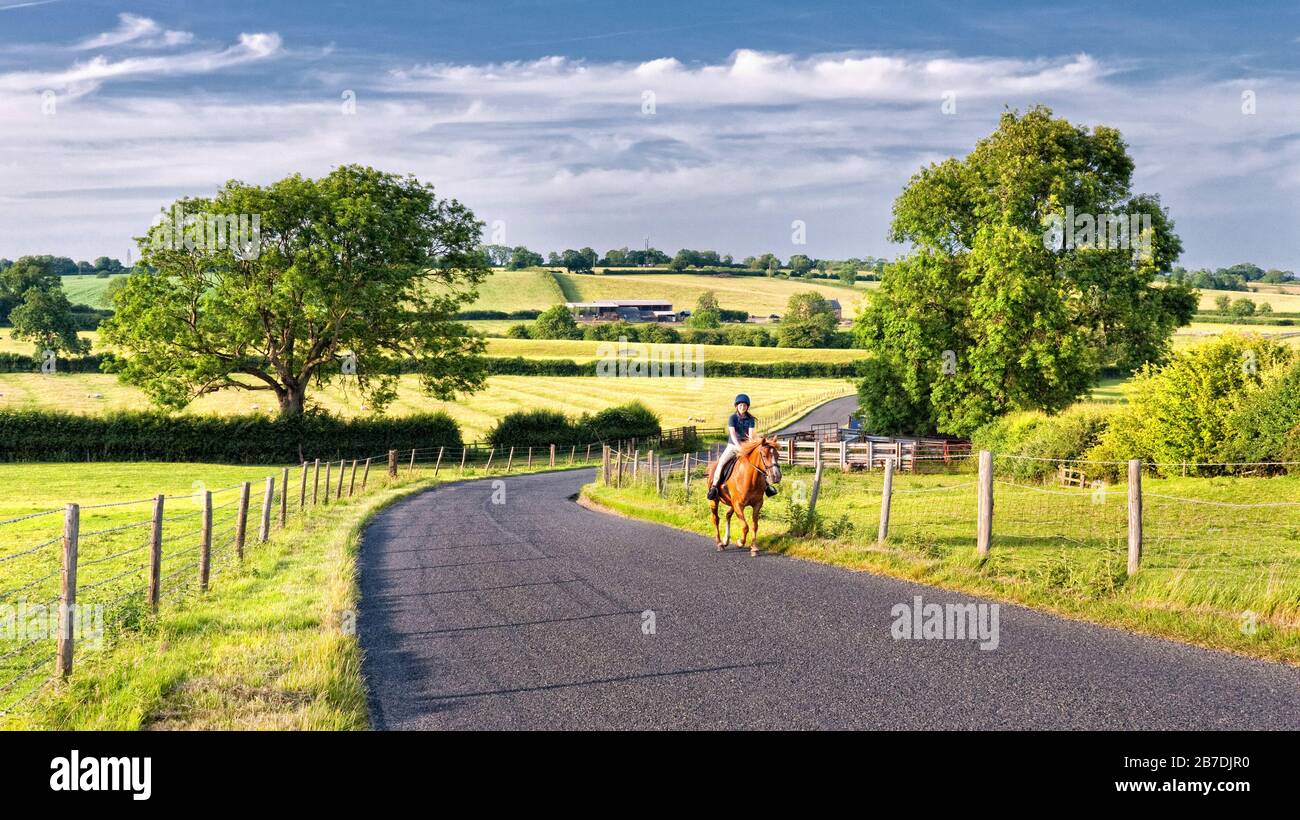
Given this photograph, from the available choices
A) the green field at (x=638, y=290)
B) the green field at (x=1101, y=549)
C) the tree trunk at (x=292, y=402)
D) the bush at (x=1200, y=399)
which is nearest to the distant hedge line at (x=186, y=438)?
the tree trunk at (x=292, y=402)

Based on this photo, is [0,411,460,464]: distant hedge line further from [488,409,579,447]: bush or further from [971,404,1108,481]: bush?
[971,404,1108,481]: bush

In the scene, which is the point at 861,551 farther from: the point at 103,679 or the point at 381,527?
the point at 381,527

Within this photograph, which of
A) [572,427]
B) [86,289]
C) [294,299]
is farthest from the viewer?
[86,289]

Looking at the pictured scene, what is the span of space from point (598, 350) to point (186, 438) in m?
58.7

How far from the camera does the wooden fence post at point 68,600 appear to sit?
9344 mm

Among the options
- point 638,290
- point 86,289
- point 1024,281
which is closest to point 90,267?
point 86,289

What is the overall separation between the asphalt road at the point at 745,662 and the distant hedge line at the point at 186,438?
4085 cm

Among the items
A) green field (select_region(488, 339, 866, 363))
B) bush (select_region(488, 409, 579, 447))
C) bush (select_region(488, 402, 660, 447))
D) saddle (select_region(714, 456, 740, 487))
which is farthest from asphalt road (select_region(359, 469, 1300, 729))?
green field (select_region(488, 339, 866, 363))

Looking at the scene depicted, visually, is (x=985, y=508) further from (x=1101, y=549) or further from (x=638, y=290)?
(x=638, y=290)

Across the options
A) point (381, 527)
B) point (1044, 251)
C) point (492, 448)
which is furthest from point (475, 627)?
point (492, 448)

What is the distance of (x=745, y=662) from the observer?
970 cm

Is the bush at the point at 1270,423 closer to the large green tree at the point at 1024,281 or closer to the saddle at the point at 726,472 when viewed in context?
the large green tree at the point at 1024,281
